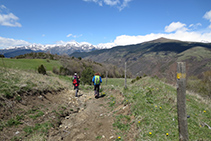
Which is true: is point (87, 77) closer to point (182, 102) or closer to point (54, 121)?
point (54, 121)

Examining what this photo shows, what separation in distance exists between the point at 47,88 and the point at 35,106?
2.92 m

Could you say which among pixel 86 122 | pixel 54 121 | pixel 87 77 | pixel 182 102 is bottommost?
pixel 86 122

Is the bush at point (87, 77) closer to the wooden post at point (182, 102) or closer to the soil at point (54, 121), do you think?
the soil at point (54, 121)

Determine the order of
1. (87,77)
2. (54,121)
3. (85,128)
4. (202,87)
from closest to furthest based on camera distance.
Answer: (85,128)
(54,121)
(87,77)
(202,87)

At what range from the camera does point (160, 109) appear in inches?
245

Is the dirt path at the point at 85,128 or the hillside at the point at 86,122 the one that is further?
the dirt path at the point at 85,128

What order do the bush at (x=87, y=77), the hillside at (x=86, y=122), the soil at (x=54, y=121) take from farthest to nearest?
the bush at (x=87, y=77) → the soil at (x=54, y=121) → the hillside at (x=86, y=122)

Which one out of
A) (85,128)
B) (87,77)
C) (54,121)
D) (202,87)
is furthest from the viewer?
(202,87)

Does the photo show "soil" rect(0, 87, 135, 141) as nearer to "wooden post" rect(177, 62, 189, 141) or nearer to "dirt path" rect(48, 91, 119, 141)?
"dirt path" rect(48, 91, 119, 141)

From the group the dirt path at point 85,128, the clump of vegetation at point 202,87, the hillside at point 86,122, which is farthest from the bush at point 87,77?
the clump of vegetation at point 202,87

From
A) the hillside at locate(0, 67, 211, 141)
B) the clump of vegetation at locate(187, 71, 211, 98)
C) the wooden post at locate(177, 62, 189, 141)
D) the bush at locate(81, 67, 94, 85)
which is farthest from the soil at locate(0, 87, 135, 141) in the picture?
the clump of vegetation at locate(187, 71, 211, 98)

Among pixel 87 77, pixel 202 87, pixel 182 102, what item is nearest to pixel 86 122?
pixel 182 102

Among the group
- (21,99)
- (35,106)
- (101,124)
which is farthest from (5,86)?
(101,124)

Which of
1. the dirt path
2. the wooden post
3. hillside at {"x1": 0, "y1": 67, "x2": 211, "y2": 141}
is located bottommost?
the dirt path
